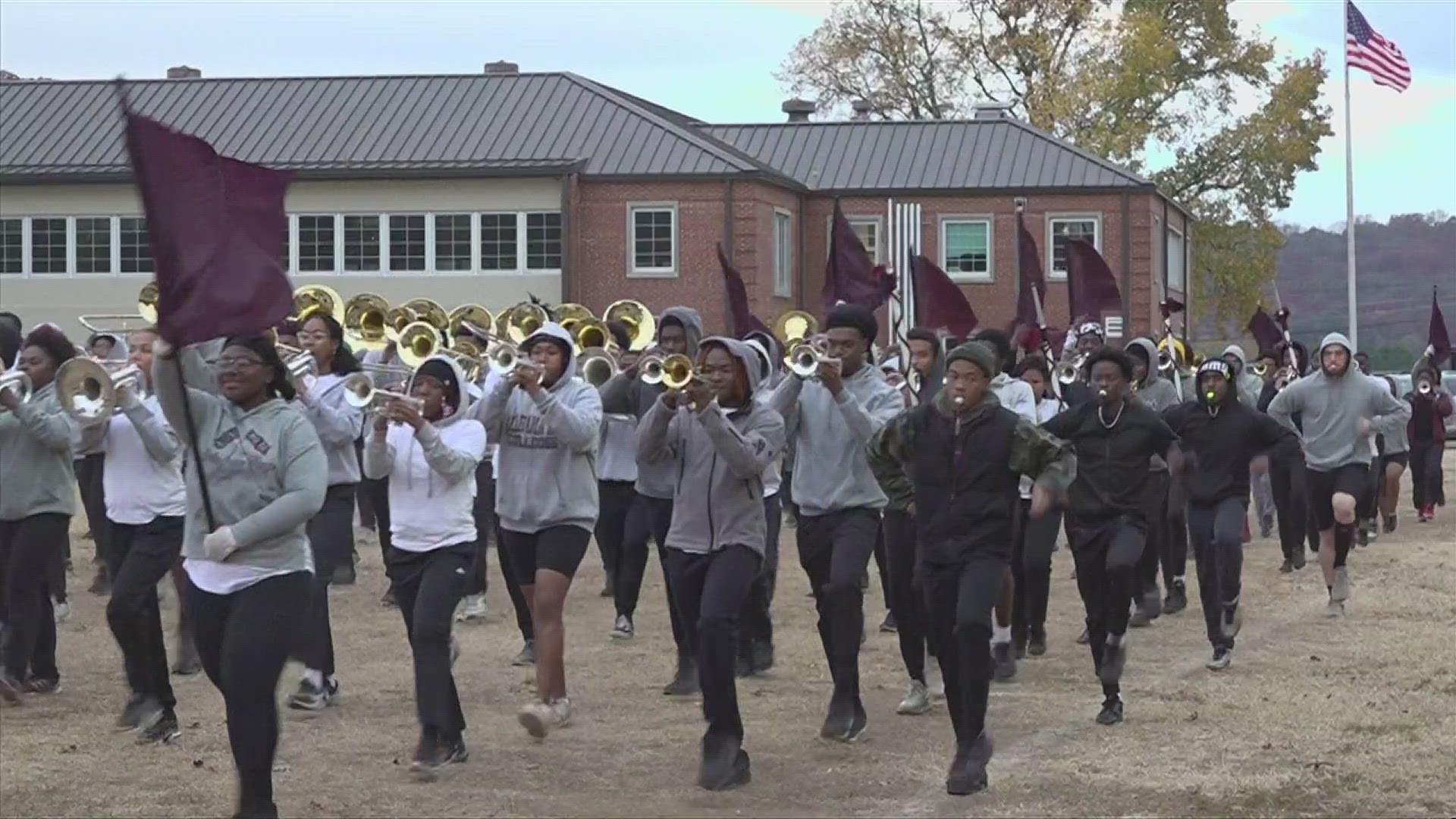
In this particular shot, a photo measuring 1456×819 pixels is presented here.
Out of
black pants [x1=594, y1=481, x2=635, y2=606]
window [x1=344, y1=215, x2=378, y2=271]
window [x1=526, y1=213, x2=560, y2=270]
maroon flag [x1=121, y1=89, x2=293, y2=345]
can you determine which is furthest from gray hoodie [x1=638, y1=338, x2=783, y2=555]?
window [x1=344, y1=215, x2=378, y2=271]

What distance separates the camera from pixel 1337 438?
15.5m

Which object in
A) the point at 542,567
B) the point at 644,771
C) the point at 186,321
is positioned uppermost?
the point at 186,321

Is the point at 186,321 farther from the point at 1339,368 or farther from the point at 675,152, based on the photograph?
the point at 675,152

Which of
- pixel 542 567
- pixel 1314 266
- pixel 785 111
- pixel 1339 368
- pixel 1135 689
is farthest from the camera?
pixel 1314 266

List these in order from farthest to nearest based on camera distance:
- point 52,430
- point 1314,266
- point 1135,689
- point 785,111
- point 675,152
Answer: point 1314,266, point 785,111, point 675,152, point 1135,689, point 52,430

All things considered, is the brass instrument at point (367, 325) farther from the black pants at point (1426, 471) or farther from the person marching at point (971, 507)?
the black pants at point (1426, 471)

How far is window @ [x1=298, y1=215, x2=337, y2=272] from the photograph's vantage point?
4656cm

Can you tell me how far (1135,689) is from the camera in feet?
39.3

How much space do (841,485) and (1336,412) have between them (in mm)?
6274

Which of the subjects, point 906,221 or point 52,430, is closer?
point 52,430

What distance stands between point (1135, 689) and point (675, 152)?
1355 inches

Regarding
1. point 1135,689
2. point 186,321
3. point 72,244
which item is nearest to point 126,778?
point 186,321

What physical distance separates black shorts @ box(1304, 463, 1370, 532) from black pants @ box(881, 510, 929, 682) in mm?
5387

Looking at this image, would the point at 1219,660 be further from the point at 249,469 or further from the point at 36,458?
the point at 249,469
